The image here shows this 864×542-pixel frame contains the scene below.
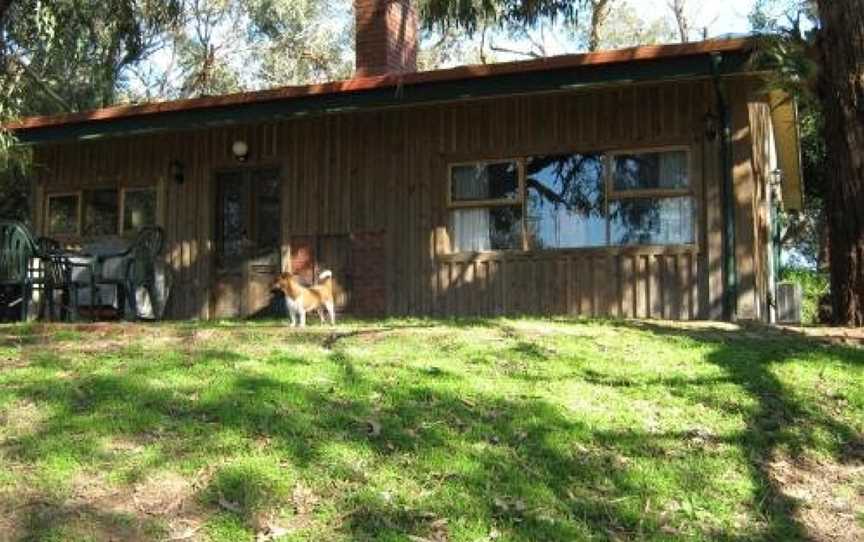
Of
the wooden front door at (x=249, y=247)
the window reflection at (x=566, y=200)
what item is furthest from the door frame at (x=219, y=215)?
the window reflection at (x=566, y=200)

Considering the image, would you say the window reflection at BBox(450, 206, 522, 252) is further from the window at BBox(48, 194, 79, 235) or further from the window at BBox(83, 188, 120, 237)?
the window at BBox(48, 194, 79, 235)

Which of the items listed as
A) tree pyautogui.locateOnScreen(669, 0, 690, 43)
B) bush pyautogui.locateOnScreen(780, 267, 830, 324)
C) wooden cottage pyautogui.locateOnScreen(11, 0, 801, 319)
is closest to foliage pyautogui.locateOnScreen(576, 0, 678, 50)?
tree pyautogui.locateOnScreen(669, 0, 690, 43)

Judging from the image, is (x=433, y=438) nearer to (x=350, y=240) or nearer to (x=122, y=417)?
(x=122, y=417)

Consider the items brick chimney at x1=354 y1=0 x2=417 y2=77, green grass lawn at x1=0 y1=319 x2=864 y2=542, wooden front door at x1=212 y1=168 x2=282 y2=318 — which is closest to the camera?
green grass lawn at x1=0 y1=319 x2=864 y2=542

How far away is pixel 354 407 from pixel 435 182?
654 cm

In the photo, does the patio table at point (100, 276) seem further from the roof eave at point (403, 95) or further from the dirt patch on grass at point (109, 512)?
the dirt patch on grass at point (109, 512)

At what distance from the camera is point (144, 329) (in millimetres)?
8219

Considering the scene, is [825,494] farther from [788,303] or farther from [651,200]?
[788,303]

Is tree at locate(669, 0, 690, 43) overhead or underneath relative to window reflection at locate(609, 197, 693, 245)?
overhead

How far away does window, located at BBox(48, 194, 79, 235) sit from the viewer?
1398 centimetres

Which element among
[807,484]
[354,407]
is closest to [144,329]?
[354,407]

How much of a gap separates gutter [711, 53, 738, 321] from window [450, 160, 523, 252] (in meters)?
2.32

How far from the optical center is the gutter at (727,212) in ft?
33.7

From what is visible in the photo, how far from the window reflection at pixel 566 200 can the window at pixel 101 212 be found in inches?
240
